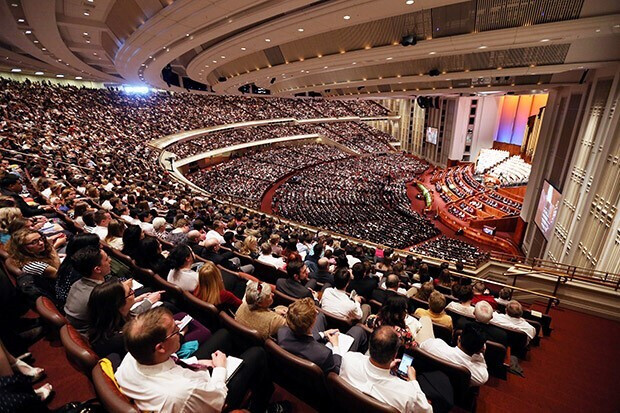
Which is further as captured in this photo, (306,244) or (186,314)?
(306,244)

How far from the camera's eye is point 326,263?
15.7 feet

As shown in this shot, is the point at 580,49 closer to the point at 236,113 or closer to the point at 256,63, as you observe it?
the point at 256,63

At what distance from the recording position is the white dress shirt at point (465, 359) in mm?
2699

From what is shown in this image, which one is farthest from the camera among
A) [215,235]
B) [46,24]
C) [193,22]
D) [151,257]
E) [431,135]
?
[431,135]

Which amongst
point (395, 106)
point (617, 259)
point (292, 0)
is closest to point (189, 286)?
point (292, 0)

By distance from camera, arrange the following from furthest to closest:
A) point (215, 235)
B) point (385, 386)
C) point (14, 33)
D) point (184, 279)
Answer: point (14, 33) < point (215, 235) < point (184, 279) < point (385, 386)

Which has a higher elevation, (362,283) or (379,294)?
(362,283)

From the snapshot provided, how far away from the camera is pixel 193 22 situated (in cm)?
833

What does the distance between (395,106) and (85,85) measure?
126ft

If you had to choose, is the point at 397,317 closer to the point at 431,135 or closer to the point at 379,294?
the point at 379,294

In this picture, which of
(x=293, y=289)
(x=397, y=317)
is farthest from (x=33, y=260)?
(x=397, y=317)

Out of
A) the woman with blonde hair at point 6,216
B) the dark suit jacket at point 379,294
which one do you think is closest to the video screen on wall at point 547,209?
the dark suit jacket at point 379,294

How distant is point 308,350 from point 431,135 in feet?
120

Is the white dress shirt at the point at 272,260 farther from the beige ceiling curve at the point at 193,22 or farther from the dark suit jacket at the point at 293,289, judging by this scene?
the beige ceiling curve at the point at 193,22
